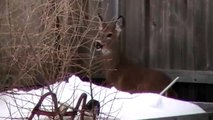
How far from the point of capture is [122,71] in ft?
23.9

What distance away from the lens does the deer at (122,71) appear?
6.67m

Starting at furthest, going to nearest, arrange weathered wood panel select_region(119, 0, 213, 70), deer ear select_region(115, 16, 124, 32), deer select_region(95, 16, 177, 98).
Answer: deer ear select_region(115, 16, 124, 32)
deer select_region(95, 16, 177, 98)
weathered wood panel select_region(119, 0, 213, 70)

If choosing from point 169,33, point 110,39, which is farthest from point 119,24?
point 169,33

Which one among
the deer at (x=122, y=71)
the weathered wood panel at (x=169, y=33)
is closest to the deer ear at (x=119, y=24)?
the deer at (x=122, y=71)

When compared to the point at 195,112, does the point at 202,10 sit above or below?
above

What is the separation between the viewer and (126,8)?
720 cm

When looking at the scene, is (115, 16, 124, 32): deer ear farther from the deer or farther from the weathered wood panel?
the weathered wood panel

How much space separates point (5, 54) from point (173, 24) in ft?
7.17

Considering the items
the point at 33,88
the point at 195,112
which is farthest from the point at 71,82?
the point at 195,112

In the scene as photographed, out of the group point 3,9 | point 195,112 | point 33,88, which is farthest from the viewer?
point 3,9

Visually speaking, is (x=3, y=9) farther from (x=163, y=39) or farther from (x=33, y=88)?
(x=163, y=39)

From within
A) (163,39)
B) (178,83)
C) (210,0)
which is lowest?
(178,83)

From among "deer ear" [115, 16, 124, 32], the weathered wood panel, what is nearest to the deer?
"deer ear" [115, 16, 124, 32]

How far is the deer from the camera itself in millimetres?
6672
